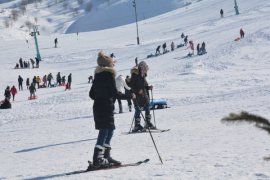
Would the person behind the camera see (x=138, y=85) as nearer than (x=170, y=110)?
Yes

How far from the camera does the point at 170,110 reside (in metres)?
18.1

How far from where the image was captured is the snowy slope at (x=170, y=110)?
7.40 m

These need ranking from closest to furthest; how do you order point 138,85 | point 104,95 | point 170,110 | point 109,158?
point 104,95
point 109,158
point 138,85
point 170,110

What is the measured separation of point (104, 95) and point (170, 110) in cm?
1106

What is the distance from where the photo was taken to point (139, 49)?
57062 millimetres

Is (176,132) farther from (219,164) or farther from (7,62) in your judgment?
(7,62)

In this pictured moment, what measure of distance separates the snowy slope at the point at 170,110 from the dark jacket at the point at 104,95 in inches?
26.0

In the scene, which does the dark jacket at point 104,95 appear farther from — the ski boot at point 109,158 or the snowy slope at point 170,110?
the snowy slope at point 170,110

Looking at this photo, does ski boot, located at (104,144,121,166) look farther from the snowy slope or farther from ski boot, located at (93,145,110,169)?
the snowy slope

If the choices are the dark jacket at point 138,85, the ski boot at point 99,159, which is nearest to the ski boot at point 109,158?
the ski boot at point 99,159

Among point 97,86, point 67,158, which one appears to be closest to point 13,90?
point 67,158

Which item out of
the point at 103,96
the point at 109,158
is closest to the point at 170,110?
the point at 109,158

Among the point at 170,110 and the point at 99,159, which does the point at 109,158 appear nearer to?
the point at 99,159

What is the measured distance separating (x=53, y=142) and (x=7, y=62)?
50141 mm
